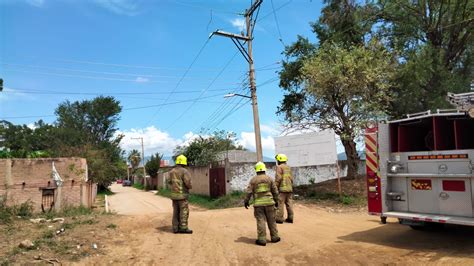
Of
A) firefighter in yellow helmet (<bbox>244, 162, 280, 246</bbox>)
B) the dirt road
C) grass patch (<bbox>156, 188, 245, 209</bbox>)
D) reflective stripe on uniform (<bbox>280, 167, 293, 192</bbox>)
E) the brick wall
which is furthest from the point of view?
the dirt road

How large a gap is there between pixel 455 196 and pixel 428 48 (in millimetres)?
12338

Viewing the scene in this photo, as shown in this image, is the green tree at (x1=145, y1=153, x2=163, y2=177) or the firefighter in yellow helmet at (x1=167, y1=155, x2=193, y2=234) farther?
the green tree at (x1=145, y1=153, x2=163, y2=177)

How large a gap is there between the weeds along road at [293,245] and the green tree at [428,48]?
27.0ft

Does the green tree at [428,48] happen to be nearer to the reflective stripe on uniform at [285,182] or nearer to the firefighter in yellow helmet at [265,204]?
the reflective stripe on uniform at [285,182]

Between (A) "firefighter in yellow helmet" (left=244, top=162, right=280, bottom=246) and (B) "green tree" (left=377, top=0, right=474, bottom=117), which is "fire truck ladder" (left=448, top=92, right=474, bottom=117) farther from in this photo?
(B) "green tree" (left=377, top=0, right=474, bottom=117)

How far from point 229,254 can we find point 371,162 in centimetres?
352

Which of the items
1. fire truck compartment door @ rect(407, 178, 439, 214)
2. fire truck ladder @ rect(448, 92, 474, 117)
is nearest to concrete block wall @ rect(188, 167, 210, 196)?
fire truck compartment door @ rect(407, 178, 439, 214)

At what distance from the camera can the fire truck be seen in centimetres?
759

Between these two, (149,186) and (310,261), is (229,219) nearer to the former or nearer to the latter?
(310,261)

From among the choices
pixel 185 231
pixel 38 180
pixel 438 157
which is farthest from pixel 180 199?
pixel 38 180

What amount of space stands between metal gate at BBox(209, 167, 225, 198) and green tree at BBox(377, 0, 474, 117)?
9.88m

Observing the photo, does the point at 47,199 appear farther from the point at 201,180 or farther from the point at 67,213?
the point at 201,180

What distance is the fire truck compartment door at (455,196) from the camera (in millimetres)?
7492

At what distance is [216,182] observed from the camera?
24594 millimetres
